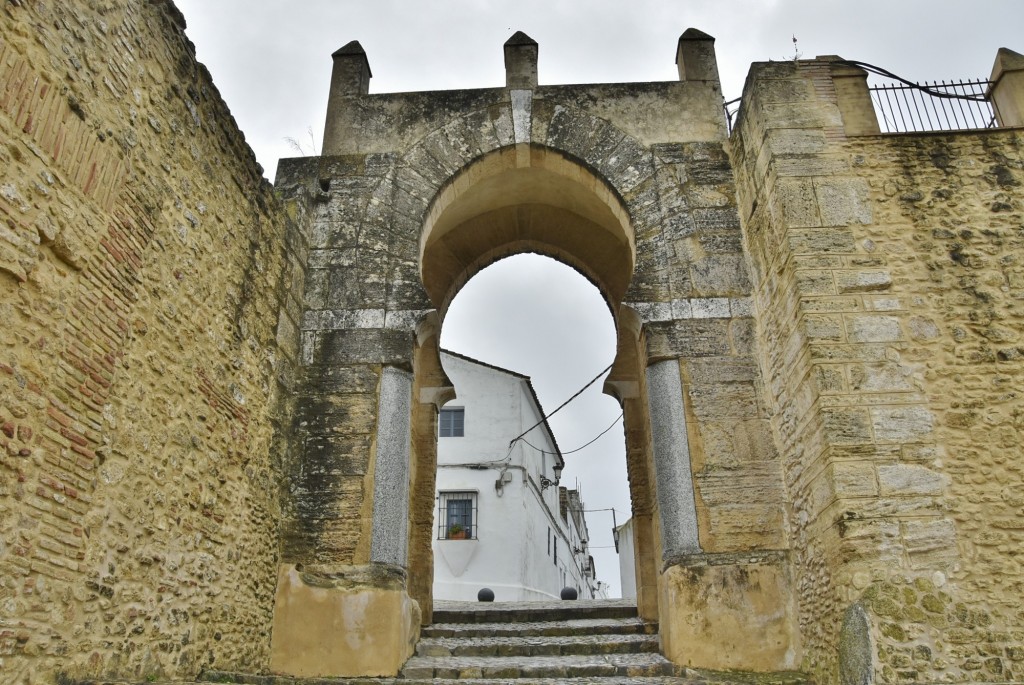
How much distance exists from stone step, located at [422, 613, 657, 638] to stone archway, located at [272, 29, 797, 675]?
49 cm

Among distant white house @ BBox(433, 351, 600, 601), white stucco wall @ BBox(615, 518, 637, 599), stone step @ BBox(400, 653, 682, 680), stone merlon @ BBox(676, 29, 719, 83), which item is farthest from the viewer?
white stucco wall @ BBox(615, 518, 637, 599)

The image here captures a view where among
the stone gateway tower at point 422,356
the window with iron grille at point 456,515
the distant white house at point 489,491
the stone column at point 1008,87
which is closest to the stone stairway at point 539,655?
the stone gateway tower at point 422,356

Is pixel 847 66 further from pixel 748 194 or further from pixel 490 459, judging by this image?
pixel 490 459

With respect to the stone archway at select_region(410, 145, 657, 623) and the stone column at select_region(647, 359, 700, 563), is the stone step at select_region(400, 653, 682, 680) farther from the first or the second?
the stone archway at select_region(410, 145, 657, 623)

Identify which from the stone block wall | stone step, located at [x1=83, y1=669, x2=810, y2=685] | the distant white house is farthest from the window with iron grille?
the stone block wall

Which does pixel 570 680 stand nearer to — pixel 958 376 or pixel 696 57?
pixel 958 376

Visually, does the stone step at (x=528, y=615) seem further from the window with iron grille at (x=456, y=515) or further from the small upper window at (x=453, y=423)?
the small upper window at (x=453, y=423)

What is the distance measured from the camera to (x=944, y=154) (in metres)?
6.14

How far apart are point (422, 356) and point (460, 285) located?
4.58 feet

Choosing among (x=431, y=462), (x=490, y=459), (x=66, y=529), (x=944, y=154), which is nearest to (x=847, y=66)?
(x=944, y=154)

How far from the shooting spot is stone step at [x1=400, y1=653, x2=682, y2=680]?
5.78m

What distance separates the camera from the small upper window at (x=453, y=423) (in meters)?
20.8

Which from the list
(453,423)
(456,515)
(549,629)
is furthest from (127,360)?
(453,423)

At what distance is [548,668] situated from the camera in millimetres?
5812
